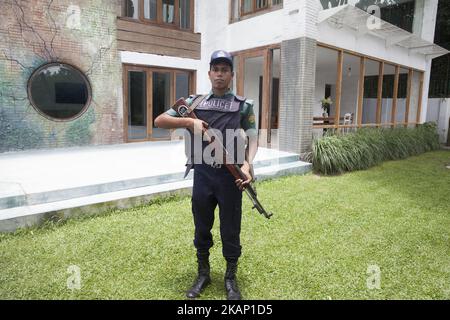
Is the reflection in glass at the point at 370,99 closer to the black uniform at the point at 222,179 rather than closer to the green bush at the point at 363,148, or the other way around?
the green bush at the point at 363,148

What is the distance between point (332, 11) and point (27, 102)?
665cm

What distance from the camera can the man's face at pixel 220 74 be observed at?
2.32 m

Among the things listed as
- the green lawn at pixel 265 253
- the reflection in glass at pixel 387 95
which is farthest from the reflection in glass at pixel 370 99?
the green lawn at pixel 265 253

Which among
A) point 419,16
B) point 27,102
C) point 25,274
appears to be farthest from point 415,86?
point 25,274

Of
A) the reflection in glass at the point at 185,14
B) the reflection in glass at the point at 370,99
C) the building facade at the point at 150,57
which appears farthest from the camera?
the reflection in glass at the point at 370,99

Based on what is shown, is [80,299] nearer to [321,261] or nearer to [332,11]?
[321,261]

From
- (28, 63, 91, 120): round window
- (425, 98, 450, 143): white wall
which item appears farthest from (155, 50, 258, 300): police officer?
(425, 98, 450, 143): white wall

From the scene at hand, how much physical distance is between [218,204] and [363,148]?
5971mm

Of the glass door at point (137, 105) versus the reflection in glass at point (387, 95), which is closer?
the glass door at point (137, 105)

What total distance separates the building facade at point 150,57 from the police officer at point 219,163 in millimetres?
4969

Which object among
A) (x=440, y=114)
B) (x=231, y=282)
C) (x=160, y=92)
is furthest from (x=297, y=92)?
(x=440, y=114)

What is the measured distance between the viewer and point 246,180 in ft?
7.50

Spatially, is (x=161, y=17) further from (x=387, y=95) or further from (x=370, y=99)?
(x=387, y=95)
